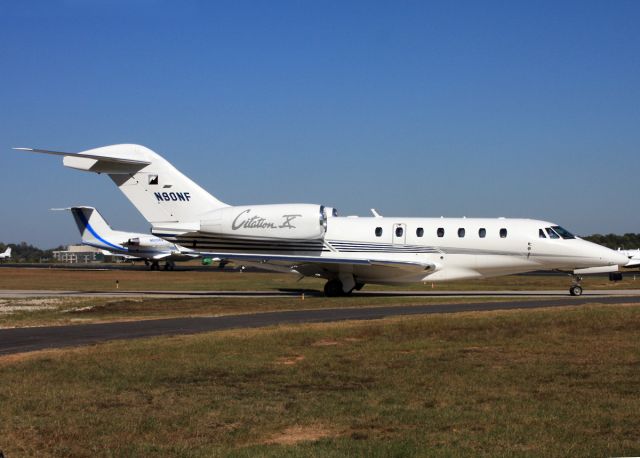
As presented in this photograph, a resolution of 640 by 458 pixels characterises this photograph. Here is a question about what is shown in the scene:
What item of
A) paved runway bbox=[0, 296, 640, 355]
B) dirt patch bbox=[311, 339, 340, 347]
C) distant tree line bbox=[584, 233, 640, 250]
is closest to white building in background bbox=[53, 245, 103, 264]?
distant tree line bbox=[584, 233, 640, 250]

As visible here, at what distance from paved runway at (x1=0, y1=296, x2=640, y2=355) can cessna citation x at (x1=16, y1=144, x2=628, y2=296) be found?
4.74 meters

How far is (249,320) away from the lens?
20844 millimetres

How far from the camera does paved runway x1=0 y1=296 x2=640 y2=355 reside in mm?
16438

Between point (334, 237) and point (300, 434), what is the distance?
23620mm

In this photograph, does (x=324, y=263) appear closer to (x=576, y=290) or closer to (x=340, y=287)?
(x=340, y=287)

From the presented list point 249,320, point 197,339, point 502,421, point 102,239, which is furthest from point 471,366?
point 102,239

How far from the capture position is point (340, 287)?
105ft

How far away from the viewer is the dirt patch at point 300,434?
7.92m

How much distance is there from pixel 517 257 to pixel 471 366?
19.0 m

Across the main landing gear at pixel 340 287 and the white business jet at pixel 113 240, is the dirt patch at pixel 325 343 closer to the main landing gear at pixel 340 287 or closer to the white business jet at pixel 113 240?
the main landing gear at pixel 340 287

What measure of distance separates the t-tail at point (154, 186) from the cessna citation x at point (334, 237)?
1.7 inches

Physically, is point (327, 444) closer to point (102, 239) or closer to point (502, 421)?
point (502, 421)

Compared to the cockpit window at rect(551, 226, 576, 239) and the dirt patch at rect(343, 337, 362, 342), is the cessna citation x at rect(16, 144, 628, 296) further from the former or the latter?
the dirt patch at rect(343, 337, 362, 342)

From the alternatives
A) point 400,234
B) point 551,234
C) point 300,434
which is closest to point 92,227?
point 400,234
